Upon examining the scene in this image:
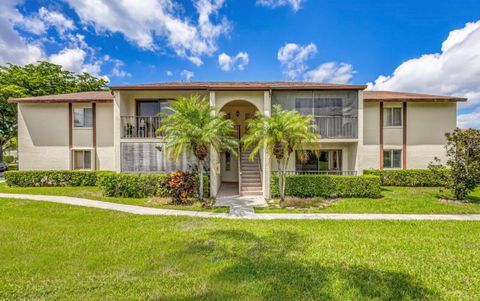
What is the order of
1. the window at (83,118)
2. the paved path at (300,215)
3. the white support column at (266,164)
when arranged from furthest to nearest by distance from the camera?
the window at (83,118), the white support column at (266,164), the paved path at (300,215)

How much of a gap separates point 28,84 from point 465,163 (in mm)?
36994

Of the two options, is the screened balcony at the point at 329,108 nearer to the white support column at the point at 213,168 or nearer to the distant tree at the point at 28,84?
the white support column at the point at 213,168

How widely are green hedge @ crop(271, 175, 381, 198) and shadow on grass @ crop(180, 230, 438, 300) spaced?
6.70 metres

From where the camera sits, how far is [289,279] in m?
4.43

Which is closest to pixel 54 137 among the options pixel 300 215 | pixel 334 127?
pixel 300 215

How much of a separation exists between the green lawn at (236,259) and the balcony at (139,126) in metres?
6.84

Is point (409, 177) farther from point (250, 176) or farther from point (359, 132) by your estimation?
point (250, 176)

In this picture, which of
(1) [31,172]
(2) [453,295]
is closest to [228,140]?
(2) [453,295]

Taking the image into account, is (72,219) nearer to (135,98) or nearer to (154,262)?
(154,262)

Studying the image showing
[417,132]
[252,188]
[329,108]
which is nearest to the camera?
[252,188]

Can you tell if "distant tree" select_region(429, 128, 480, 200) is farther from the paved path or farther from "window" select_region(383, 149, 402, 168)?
"window" select_region(383, 149, 402, 168)

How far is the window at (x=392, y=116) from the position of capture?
16531mm

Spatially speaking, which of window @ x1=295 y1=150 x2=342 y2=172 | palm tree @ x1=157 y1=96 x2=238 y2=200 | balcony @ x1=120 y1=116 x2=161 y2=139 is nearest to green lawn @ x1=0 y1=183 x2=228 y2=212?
palm tree @ x1=157 y1=96 x2=238 y2=200

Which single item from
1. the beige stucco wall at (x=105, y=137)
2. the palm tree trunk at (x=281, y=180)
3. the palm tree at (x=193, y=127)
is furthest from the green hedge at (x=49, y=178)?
the palm tree trunk at (x=281, y=180)
